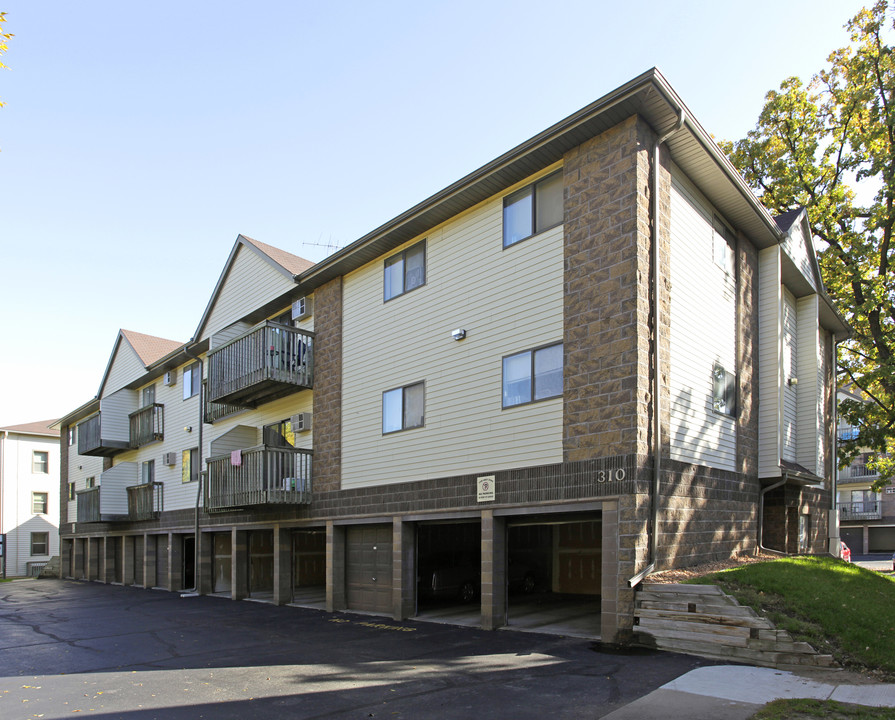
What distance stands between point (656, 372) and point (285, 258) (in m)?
14.0

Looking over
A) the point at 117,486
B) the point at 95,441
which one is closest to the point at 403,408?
the point at 117,486

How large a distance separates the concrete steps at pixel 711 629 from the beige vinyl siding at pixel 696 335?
8.80 feet

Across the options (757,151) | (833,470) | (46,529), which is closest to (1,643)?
(833,470)

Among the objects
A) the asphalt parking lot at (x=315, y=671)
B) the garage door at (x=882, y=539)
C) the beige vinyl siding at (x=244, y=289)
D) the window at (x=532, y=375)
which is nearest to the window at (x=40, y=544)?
the beige vinyl siding at (x=244, y=289)

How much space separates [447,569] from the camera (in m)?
18.0

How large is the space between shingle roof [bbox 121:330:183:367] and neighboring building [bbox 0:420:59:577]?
Answer: 18576 mm

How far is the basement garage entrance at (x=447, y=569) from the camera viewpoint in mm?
17312

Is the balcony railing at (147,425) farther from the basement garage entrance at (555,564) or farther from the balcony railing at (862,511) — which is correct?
the balcony railing at (862,511)

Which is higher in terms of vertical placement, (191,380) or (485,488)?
(191,380)

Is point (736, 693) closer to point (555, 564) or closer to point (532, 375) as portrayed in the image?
point (532, 375)

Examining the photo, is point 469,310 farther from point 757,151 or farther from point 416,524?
point 757,151

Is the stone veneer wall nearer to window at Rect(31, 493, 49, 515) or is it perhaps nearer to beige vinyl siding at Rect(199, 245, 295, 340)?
beige vinyl siding at Rect(199, 245, 295, 340)

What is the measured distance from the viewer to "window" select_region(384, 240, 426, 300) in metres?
16.3

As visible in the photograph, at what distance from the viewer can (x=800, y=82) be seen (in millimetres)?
25844
